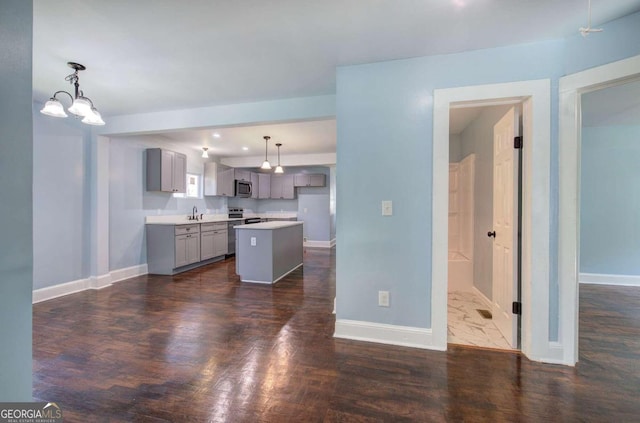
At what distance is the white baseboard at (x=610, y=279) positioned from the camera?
408cm

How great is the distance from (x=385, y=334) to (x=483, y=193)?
228 centimetres

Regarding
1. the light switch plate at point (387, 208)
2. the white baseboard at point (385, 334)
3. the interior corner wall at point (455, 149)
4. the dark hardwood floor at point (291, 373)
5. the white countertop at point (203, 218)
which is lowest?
the dark hardwood floor at point (291, 373)

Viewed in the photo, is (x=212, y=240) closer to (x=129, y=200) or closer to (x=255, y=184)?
(x=129, y=200)

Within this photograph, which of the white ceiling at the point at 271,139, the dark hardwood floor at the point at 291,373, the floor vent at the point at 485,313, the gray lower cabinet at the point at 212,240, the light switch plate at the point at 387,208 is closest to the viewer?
the dark hardwood floor at the point at 291,373

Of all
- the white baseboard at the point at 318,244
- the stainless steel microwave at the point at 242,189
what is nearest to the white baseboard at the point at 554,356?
the white baseboard at the point at 318,244

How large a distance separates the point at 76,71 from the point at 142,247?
126 inches

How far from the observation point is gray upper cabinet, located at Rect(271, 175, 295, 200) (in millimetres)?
8188

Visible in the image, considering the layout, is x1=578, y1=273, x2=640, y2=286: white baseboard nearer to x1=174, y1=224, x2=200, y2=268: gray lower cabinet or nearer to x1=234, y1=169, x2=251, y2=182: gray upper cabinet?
x1=174, y1=224, x2=200, y2=268: gray lower cabinet

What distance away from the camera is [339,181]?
2482 mm

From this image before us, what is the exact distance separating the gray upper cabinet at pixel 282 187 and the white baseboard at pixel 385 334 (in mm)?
6026

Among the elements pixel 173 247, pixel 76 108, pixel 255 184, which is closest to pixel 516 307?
pixel 76 108

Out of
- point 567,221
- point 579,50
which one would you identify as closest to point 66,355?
point 567,221

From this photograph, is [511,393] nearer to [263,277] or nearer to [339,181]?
[339,181]

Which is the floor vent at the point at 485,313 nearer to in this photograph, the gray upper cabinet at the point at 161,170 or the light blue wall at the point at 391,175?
the light blue wall at the point at 391,175
